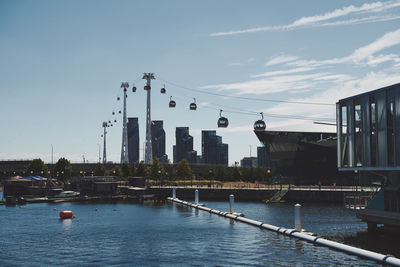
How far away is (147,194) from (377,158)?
3229 inches

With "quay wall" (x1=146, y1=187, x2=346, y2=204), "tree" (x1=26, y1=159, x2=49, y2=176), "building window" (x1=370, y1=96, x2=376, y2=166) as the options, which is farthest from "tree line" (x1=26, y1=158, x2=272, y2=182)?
"building window" (x1=370, y1=96, x2=376, y2=166)

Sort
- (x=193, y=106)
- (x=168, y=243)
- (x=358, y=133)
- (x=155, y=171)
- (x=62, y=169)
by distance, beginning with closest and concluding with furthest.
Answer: (x=168, y=243) < (x=358, y=133) < (x=193, y=106) < (x=155, y=171) < (x=62, y=169)

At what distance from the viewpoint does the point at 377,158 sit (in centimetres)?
4097

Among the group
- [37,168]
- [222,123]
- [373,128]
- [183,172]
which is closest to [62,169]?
[37,168]

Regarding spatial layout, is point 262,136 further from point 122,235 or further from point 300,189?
point 122,235

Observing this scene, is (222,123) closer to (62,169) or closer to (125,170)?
(125,170)

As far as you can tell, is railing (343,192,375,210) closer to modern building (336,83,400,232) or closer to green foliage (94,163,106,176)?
modern building (336,83,400,232)

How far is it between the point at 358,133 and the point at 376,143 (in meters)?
2.70

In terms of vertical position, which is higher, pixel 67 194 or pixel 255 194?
pixel 255 194

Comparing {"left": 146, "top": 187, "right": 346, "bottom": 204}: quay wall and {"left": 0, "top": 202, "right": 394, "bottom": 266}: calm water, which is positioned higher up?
{"left": 146, "top": 187, "right": 346, "bottom": 204}: quay wall

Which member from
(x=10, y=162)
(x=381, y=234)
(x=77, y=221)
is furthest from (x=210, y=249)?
(x=10, y=162)

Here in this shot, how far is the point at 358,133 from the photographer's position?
4362 centimetres

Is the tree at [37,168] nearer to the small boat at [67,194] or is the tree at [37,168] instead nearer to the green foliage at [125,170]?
the green foliage at [125,170]

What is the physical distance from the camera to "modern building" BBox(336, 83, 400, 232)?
39.5 meters
